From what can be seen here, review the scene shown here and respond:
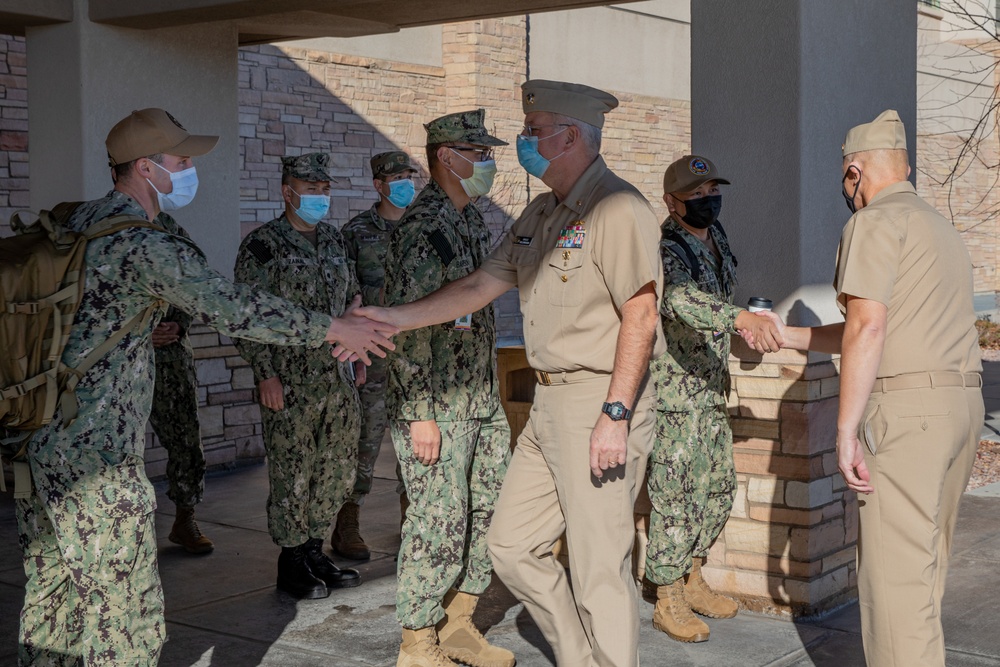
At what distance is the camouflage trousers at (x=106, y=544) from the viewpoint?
11.8 feet

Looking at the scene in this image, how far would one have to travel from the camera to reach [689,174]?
5.21 m

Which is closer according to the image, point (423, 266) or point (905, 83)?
point (423, 266)

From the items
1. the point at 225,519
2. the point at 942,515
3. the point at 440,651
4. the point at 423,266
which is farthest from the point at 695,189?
the point at 225,519

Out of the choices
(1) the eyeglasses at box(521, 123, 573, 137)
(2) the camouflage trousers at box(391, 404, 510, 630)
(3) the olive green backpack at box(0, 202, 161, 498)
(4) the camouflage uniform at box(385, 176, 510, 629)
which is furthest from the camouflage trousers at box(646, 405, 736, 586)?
(3) the olive green backpack at box(0, 202, 161, 498)

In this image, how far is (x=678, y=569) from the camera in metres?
5.20

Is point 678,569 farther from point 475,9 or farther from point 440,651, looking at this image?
point 475,9

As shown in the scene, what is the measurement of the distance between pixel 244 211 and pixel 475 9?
14.9ft

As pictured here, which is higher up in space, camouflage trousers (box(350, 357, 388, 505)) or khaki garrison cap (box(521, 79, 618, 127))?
khaki garrison cap (box(521, 79, 618, 127))

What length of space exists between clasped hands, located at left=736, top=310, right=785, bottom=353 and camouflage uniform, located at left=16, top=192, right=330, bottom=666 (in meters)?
2.02

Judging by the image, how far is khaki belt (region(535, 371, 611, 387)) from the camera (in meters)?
4.01

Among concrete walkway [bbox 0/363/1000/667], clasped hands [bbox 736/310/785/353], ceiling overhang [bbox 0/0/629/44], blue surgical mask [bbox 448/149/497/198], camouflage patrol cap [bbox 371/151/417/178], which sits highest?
ceiling overhang [bbox 0/0/629/44]

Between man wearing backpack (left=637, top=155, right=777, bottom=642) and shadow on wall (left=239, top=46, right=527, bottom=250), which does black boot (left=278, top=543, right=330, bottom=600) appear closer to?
man wearing backpack (left=637, top=155, right=777, bottom=642)

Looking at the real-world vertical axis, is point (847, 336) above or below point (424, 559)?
above

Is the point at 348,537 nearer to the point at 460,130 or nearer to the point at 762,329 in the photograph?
the point at 460,130
